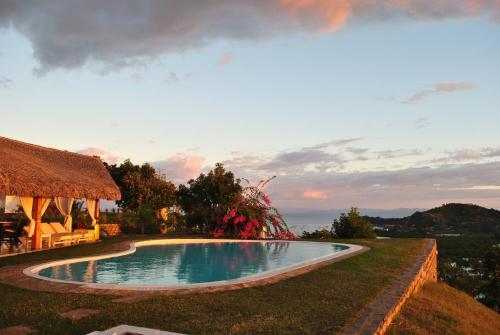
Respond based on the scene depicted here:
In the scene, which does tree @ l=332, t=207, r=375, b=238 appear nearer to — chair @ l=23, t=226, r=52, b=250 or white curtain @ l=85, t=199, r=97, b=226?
white curtain @ l=85, t=199, r=97, b=226

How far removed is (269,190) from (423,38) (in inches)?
352

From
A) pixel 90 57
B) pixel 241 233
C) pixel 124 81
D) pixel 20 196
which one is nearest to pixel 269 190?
pixel 241 233

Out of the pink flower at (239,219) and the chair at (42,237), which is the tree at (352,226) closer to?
the pink flower at (239,219)

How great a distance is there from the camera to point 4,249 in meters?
12.2

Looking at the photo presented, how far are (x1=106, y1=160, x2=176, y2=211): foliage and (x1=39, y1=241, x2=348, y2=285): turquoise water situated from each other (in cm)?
907

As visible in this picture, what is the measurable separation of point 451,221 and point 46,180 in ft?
185

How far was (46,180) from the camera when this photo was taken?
1245 cm

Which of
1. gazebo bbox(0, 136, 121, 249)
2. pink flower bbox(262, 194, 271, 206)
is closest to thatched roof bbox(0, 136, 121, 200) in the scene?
gazebo bbox(0, 136, 121, 249)

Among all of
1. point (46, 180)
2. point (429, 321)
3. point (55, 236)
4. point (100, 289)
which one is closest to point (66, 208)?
point (55, 236)

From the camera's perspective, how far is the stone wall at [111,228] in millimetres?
17839

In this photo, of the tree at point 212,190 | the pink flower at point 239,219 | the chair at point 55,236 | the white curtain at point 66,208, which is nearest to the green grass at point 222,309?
the chair at point 55,236

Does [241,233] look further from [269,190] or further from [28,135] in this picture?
[28,135]

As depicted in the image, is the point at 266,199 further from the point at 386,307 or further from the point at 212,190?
the point at 386,307

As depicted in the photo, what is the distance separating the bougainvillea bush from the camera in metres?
17.9
